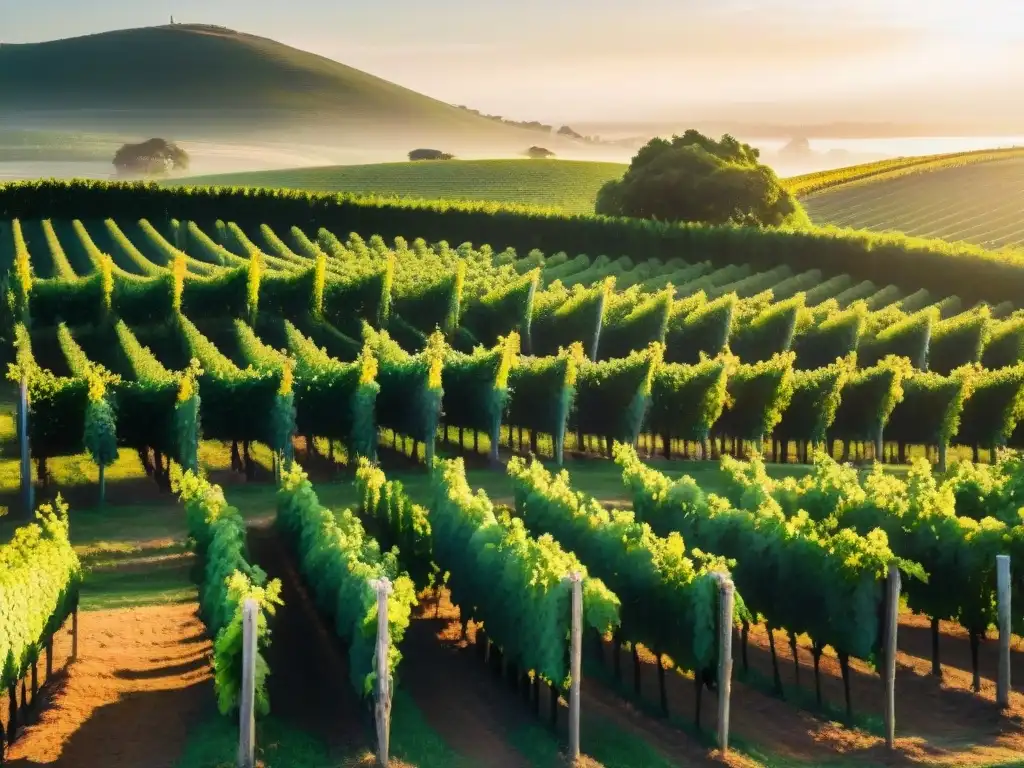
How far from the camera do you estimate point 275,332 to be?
157 feet

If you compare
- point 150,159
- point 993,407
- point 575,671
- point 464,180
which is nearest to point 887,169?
point 464,180

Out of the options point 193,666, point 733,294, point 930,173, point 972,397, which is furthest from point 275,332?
point 930,173

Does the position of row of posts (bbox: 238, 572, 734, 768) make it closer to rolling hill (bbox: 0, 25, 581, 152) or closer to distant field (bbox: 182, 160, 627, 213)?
distant field (bbox: 182, 160, 627, 213)

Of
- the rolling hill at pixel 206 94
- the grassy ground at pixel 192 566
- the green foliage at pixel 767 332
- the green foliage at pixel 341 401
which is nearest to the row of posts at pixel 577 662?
the grassy ground at pixel 192 566

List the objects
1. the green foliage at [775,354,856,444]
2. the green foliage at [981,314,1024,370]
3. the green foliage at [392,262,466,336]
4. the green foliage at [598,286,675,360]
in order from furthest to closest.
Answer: the green foliage at [981,314,1024,370] < the green foliage at [392,262,466,336] < the green foliage at [598,286,675,360] < the green foliage at [775,354,856,444]

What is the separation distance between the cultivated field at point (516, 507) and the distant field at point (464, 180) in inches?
1740

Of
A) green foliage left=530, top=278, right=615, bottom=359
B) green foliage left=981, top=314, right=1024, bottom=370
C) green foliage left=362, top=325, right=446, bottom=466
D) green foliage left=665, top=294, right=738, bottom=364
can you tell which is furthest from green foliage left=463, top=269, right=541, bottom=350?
green foliage left=981, top=314, right=1024, bottom=370

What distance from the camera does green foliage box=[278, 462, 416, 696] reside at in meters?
17.8

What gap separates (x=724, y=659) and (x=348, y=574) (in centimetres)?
562

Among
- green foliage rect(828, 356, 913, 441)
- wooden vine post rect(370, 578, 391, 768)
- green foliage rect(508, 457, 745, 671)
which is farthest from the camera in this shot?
green foliage rect(828, 356, 913, 441)

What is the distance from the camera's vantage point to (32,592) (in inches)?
704

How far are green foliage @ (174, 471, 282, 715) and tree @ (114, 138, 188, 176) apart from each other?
13180 cm

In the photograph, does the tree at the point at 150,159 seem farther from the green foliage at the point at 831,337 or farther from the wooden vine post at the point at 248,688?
the wooden vine post at the point at 248,688

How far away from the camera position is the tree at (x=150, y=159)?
14900 cm
